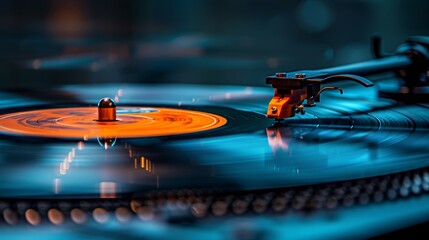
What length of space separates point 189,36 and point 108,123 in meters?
1.28

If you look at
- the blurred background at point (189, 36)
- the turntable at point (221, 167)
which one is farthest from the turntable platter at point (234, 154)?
the blurred background at point (189, 36)

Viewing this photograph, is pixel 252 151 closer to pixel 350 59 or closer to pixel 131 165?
pixel 131 165

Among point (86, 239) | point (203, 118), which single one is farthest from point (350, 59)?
point (86, 239)

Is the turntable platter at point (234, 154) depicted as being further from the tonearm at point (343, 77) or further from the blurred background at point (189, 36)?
the blurred background at point (189, 36)

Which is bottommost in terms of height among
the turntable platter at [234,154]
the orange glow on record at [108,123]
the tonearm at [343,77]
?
the orange glow on record at [108,123]

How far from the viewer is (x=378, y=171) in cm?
81

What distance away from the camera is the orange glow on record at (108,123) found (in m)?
1.12

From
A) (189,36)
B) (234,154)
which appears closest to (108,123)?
(234,154)

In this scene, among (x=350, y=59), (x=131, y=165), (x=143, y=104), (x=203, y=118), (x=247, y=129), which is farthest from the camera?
(x=350, y=59)

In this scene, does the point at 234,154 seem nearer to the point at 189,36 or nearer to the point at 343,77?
the point at 343,77

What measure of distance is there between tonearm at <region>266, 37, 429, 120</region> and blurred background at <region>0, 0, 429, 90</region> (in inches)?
25.9

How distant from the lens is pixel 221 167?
2.73 feet

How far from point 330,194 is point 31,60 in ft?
5.73

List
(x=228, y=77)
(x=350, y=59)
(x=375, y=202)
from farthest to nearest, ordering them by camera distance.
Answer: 1. (x=350, y=59)
2. (x=228, y=77)
3. (x=375, y=202)
